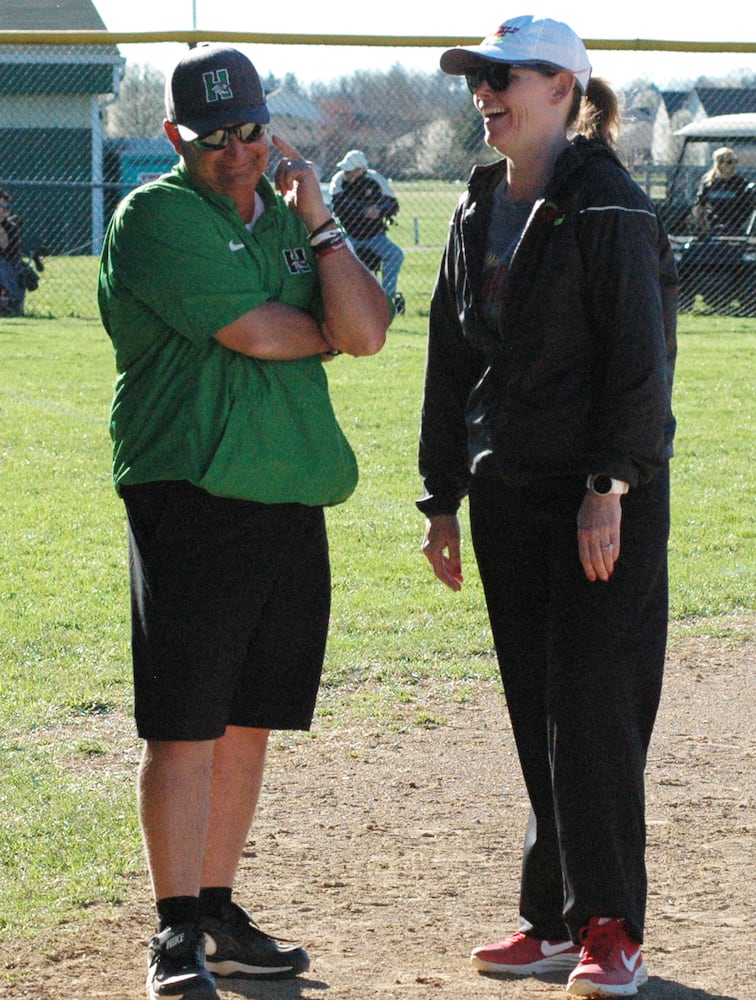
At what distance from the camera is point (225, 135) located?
9.75ft

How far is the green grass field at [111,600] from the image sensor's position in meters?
4.01

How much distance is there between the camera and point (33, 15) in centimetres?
920

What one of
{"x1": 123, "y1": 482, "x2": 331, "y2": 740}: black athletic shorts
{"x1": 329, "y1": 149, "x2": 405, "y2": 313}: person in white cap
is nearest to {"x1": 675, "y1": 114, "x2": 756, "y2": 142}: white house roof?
{"x1": 329, "y1": 149, "x2": 405, "y2": 313}: person in white cap

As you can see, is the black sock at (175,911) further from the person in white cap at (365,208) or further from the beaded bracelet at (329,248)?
the person in white cap at (365,208)

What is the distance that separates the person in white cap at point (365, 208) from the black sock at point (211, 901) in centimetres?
1248

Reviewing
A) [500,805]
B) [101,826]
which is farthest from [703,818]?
[101,826]

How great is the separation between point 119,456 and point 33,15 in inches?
275

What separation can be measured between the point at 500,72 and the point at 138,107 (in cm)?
1629

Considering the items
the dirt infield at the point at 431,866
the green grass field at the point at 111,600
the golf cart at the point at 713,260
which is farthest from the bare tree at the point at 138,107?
the dirt infield at the point at 431,866

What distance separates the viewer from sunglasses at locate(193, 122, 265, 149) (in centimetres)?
297

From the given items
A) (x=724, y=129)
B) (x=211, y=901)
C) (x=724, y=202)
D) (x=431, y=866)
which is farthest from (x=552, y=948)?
(x=724, y=129)

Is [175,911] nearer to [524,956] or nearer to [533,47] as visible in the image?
[524,956]

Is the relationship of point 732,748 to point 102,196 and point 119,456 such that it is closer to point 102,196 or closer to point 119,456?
point 119,456

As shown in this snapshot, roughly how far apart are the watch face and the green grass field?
1607mm
